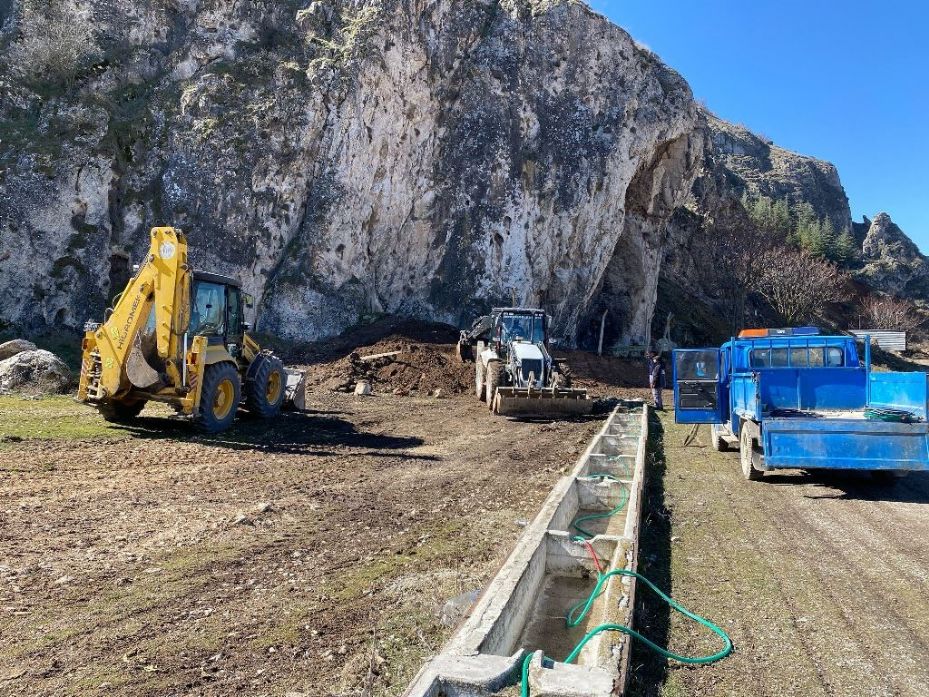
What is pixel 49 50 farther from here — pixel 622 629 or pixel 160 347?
pixel 622 629

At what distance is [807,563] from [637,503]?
1.53 meters

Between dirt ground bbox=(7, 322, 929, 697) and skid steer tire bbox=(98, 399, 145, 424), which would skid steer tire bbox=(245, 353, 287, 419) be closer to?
dirt ground bbox=(7, 322, 929, 697)

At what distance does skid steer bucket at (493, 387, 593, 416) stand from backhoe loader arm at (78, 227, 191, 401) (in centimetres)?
730

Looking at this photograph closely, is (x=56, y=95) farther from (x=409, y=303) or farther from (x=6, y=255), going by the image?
(x=409, y=303)

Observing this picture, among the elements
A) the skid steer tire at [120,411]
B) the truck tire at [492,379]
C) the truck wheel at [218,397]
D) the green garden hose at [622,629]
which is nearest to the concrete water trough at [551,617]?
the green garden hose at [622,629]

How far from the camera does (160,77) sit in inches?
1033

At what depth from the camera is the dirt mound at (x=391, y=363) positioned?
18.2 m

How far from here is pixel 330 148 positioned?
2530 centimetres

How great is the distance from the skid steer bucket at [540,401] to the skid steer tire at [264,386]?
5081 mm

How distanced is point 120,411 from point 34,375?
5.09 m

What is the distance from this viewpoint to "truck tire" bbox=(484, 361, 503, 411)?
1530 cm

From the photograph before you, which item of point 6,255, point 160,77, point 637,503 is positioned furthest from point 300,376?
point 160,77

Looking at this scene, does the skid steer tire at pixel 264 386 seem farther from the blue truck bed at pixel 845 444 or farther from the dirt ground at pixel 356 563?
the blue truck bed at pixel 845 444

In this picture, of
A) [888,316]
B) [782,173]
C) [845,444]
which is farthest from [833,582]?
[782,173]
